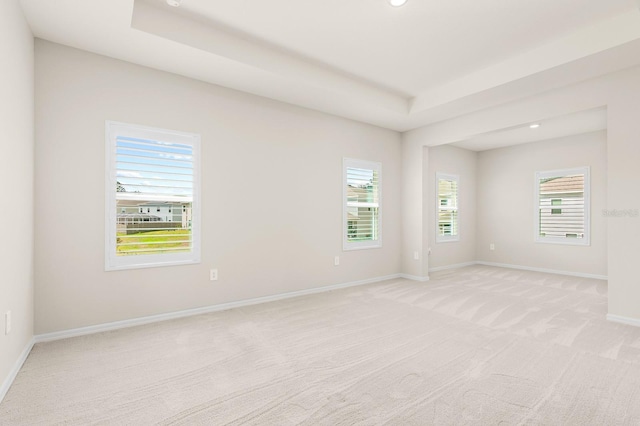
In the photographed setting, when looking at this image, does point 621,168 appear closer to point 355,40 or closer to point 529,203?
point 355,40

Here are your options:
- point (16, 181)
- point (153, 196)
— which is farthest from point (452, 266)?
point (16, 181)

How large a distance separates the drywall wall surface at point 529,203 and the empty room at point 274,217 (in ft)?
3.10

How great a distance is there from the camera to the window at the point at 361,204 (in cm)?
504

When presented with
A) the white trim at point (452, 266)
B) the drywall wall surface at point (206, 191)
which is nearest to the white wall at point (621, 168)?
the drywall wall surface at point (206, 191)

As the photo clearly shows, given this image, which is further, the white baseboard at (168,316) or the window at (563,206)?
the window at (563,206)

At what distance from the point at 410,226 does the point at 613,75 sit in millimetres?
3195

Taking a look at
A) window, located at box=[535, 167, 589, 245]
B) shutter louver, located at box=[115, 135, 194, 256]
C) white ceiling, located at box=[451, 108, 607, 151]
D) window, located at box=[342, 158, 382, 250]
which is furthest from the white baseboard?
window, located at box=[535, 167, 589, 245]

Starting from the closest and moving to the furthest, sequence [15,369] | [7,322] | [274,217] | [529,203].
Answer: [7,322], [15,369], [274,217], [529,203]

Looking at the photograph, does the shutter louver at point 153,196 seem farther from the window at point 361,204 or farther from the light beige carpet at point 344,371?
the window at point 361,204

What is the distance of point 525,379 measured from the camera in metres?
2.20

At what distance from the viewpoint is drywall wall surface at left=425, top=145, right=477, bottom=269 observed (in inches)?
253

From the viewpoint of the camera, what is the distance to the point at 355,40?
316 centimetres

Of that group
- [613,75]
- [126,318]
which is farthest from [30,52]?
[613,75]

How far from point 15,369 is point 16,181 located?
51.5 inches
